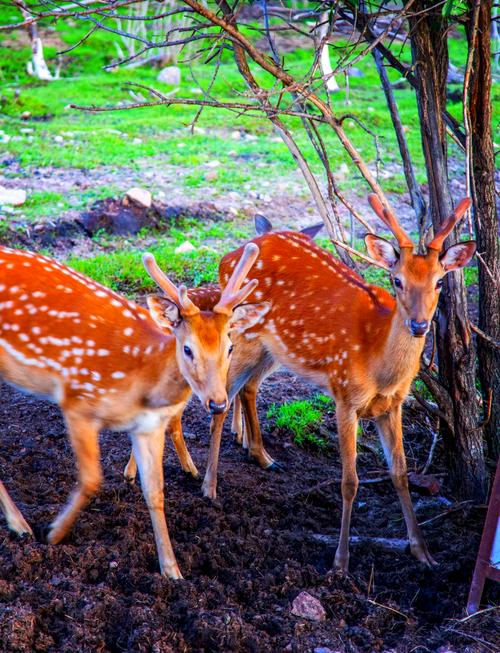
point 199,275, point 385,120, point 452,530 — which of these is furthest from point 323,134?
point 452,530

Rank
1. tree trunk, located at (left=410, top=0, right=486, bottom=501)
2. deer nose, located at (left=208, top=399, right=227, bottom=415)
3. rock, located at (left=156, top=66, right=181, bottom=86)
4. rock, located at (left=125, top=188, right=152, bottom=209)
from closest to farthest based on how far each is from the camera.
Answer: deer nose, located at (left=208, top=399, right=227, bottom=415) < tree trunk, located at (left=410, top=0, right=486, bottom=501) < rock, located at (left=125, top=188, right=152, bottom=209) < rock, located at (left=156, top=66, right=181, bottom=86)

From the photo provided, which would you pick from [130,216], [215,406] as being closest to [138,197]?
[130,216]

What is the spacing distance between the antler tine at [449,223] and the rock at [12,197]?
6.23m

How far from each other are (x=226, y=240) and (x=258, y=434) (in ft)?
12.5

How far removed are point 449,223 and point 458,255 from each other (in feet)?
0.56

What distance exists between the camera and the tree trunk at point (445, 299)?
15.3 ft

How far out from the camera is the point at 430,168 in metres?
4.73

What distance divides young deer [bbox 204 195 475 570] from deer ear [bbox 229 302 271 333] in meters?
0.71

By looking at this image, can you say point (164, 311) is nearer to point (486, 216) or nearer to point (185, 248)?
point (486, 216)

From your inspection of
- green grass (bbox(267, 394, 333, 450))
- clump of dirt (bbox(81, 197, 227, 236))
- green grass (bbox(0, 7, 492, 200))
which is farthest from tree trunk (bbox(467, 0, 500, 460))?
clump of dirt (bbox(81, 197, 227, 236))

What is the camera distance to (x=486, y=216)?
490cm

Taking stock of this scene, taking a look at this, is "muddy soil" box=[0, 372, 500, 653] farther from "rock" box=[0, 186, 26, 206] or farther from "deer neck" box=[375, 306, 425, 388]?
"rock" box=[0, 186, 26, 206]

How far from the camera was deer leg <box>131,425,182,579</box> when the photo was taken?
13.3 feet

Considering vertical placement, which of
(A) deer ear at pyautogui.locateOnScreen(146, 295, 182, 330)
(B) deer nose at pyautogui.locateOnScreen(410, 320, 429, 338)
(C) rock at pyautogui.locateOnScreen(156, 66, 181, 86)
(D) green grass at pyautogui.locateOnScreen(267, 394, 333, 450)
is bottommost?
(D) green grass at pyautogui.locateOnScreen(267, 394, 333, 450)
